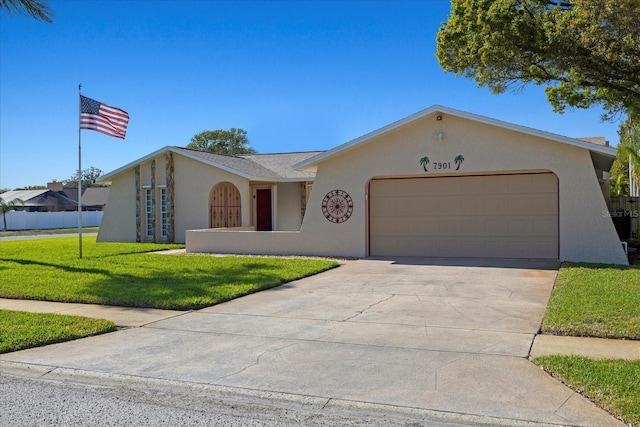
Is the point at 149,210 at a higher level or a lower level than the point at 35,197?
lower

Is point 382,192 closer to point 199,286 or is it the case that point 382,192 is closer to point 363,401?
point 199,286

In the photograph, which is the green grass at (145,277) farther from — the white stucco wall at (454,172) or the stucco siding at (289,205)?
the stucco siding at (289,205)

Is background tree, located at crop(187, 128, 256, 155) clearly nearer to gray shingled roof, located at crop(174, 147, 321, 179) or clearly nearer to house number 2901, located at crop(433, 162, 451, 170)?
gray shingled roof, located at crop(174, 147, 321, 179)

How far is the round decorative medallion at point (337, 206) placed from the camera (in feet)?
56.8

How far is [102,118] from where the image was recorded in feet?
59.8

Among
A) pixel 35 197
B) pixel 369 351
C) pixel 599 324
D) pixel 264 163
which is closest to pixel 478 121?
pixel 599 324

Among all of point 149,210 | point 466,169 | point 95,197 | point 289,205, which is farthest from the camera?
point 95,197

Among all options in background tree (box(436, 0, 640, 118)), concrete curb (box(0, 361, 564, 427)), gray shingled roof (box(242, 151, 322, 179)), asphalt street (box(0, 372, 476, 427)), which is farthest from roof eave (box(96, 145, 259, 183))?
asphalt street (box(0, 372, 476, 427))

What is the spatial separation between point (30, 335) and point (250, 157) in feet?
71.6

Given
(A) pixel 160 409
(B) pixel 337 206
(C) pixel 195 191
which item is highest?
(C) pixel 195 191

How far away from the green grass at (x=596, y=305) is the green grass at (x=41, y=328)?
6484 mm

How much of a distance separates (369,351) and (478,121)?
10204 millimetres

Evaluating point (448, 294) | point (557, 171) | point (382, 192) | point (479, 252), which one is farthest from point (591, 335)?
point (382, 192)

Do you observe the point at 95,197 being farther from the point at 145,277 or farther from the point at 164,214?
the point at 145,277
